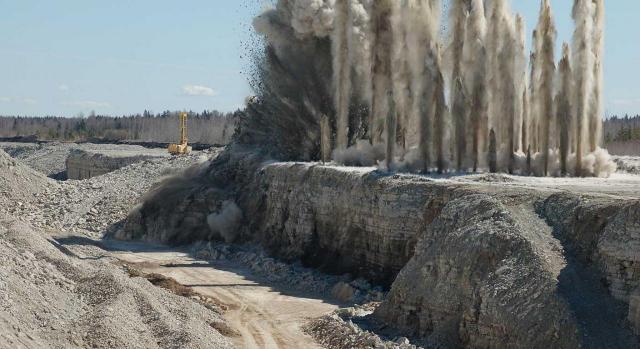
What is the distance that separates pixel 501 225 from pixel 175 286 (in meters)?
11.3

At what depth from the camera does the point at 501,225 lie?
2109cm

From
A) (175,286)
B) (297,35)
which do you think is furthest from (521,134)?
(175,286)

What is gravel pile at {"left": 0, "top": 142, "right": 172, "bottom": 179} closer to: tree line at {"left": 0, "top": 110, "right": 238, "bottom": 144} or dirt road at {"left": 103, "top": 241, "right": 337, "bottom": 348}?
tree line at {"left": 0, "top": 110, "right": 238, "bottom": 144}

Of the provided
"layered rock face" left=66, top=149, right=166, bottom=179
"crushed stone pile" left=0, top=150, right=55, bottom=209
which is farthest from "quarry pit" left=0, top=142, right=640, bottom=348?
"layered rock face" left=66, top=149, right=166, bottom=179

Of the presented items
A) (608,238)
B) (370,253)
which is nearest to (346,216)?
(370,253)

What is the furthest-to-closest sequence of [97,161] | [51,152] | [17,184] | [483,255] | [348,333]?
[51,152] < [97,161] < [17,184] < [348,333] < [483,255]

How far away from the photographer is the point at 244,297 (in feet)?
97.0

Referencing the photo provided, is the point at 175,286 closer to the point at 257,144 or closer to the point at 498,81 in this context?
the point at 498,81

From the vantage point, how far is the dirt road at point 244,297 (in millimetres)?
23983

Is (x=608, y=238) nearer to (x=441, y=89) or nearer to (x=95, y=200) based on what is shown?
(x=441, y=89)

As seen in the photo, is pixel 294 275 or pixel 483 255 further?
pixel 294 275

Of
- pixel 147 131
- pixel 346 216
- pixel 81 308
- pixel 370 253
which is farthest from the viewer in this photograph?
pixel 147 131

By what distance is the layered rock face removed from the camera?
243 ft

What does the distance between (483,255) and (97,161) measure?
59110 millimetres
